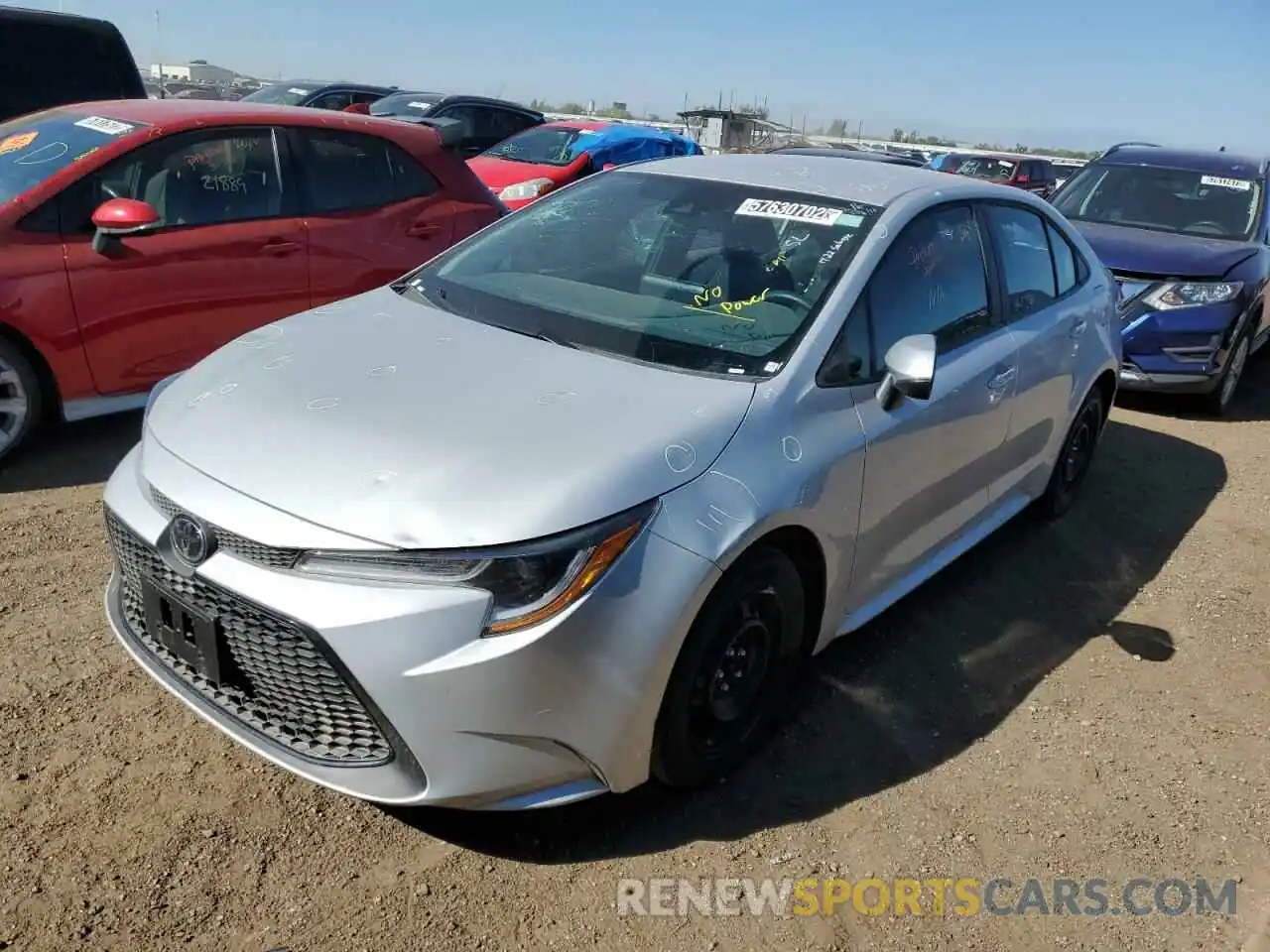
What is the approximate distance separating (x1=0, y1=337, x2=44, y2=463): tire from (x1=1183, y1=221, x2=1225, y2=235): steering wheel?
763cm

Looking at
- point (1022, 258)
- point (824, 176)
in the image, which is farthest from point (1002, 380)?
point (824, 176)

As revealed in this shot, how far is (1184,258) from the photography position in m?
7.17

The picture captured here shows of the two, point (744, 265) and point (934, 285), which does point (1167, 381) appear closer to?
point (934, 285)

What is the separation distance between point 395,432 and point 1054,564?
3.27 m

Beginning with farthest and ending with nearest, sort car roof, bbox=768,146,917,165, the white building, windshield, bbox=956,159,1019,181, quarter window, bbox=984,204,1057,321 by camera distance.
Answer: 1. the white building
2. windshield, bbox=956,159,1019,181
3. car roof, bbox=768,146,917,165
4. quarter window, bbox=984,204,1057,321

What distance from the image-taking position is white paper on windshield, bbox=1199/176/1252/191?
314 inches

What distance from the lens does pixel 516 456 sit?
2.41 meters

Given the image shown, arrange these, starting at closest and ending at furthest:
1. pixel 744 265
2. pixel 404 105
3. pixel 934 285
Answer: pixel 744 265, pixel 934 285, pixel 404 105

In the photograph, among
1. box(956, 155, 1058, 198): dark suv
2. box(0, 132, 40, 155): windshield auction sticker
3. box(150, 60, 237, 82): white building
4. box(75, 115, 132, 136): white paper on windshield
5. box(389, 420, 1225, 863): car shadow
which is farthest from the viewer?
box(150, 60, 237, 82): white building

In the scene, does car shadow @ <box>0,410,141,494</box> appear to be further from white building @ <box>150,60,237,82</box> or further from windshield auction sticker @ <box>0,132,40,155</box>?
white building @ <box>150,60,237,82</box>

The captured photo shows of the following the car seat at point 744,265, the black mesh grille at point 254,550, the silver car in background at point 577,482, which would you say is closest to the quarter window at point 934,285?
the silver car in background at point 577,482

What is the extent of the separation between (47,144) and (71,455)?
1.46 m

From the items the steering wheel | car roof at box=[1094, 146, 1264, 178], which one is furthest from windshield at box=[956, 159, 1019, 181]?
the steering wheel

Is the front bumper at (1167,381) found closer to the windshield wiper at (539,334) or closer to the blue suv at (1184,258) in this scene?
the blue suv at (1184,258)
